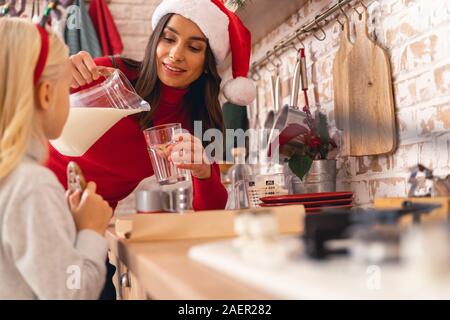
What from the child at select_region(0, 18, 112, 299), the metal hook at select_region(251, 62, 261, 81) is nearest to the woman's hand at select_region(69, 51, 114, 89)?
the child at select_region(0, 18, 112, 299)

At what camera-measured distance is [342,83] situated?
162 cm

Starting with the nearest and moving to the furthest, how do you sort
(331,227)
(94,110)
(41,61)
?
(331,227) < (41,61) < (94,110)

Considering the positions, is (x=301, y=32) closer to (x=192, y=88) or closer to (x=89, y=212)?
(x=192, y=88)

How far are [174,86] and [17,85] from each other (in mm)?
905

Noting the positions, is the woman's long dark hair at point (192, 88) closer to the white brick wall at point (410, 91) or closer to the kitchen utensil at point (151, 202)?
the white brick wall at point (410, 91)

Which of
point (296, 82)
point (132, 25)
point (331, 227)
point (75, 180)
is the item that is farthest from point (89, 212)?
point (132, 25)

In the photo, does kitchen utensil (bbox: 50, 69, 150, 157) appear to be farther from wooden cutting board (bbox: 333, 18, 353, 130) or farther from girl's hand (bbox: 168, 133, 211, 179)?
wooden cutting board (bbox: 333, 18, 353, 130)

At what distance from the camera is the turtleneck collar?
1.67 m

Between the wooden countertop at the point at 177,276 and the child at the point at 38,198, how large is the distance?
0.24 ft

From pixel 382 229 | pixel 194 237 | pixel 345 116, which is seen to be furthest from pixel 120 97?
pixel 382 229

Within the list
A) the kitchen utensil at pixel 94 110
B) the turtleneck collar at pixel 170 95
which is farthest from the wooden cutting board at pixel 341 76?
the kitchen utensil at pixel 94 110

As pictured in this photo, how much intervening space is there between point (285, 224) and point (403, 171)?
560mm

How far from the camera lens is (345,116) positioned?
159 centimetres

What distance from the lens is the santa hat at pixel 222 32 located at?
1.62 meters
